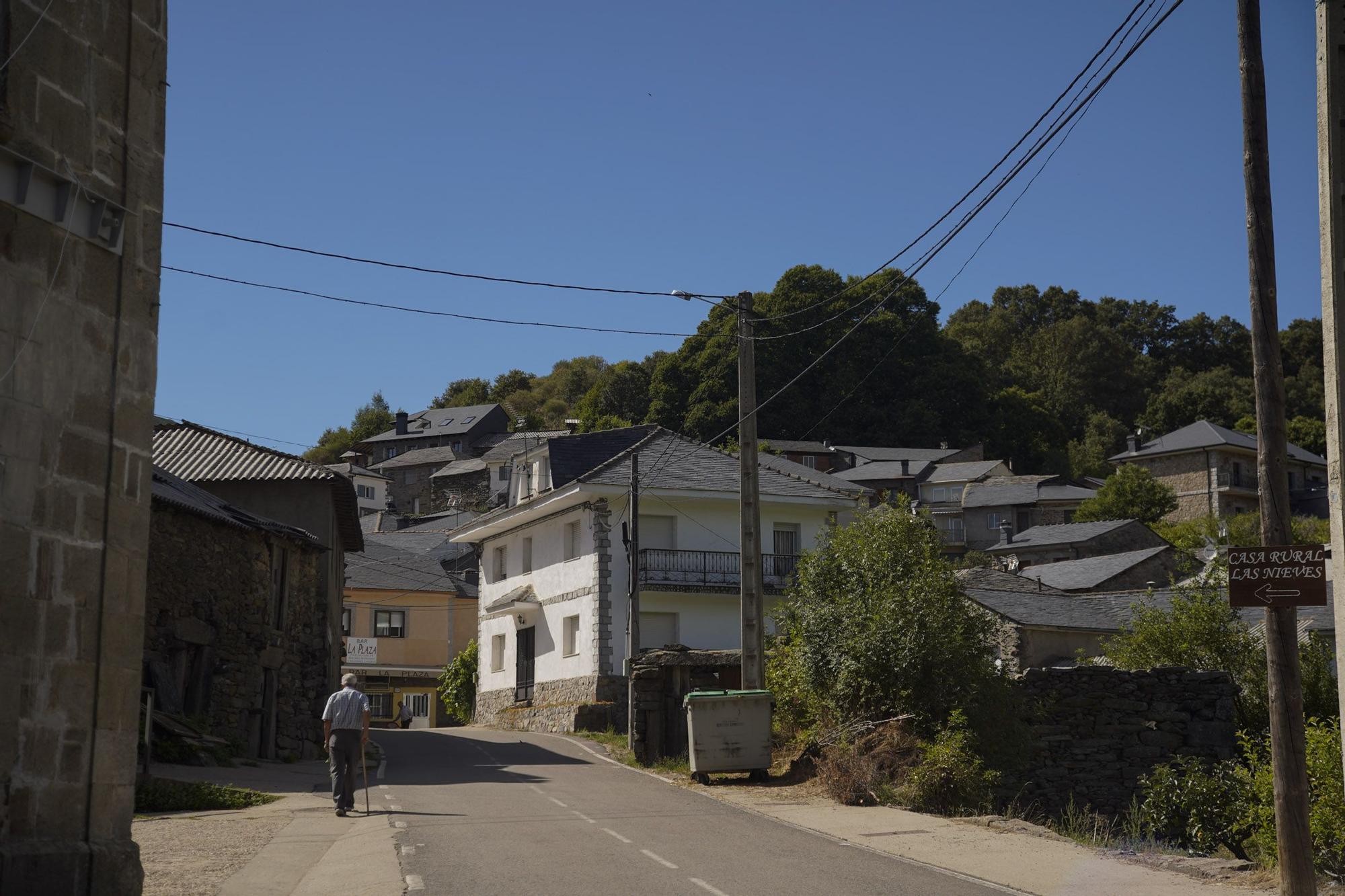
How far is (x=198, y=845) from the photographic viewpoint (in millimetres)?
13359

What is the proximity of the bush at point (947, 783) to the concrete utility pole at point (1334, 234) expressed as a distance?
24.0 feet

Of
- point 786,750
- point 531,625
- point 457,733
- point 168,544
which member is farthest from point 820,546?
point 531,625

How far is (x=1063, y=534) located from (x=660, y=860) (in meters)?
63.3

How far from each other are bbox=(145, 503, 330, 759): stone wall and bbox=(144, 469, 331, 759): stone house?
0.07ft

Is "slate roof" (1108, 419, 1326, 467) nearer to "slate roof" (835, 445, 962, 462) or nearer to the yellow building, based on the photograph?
"slate roof" (835, 445, 962, 462)

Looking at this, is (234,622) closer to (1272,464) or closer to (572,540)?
(572,540)

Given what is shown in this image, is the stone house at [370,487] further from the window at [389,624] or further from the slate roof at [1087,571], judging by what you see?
the slate roof at [1087,571]

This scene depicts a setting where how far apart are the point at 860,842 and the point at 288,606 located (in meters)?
17.7

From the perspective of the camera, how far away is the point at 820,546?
22.2m

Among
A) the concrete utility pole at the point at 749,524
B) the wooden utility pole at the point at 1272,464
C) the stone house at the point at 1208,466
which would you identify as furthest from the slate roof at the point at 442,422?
the wooden utility pole at the point at 1272,464

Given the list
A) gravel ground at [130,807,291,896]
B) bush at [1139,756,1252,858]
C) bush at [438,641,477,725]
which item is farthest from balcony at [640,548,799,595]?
gravel ground at [130,807,291,896]

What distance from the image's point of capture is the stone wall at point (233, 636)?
902 inches

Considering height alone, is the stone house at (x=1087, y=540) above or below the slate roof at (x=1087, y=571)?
above

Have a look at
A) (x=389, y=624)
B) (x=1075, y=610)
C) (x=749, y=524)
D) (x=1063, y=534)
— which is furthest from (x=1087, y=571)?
(x=749, y=524)
